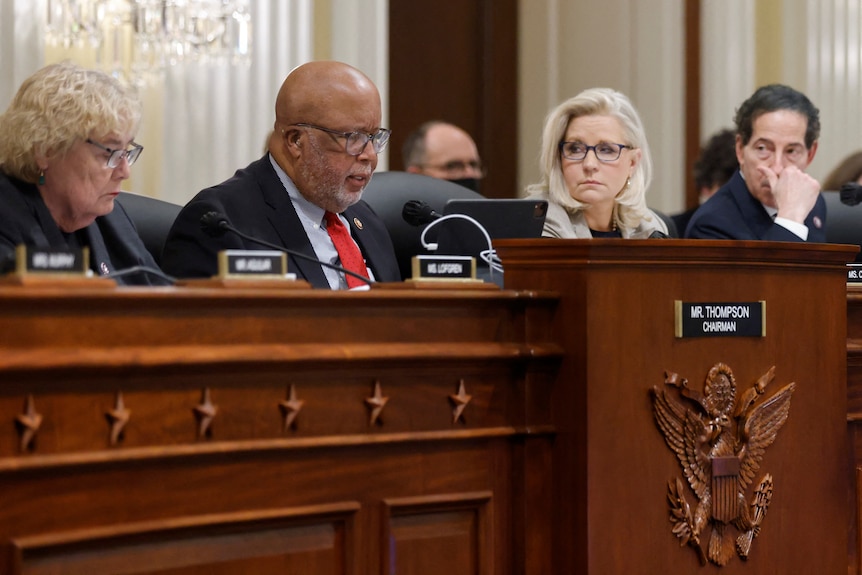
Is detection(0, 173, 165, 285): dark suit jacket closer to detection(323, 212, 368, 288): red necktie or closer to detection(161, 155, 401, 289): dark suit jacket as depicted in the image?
detection(161, 155, 401, 289): dark suit jacket

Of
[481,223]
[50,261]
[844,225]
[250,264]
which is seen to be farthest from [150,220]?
[844,225]

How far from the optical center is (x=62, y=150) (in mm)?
2188

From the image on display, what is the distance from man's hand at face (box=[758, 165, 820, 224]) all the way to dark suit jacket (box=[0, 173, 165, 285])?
1.50 m

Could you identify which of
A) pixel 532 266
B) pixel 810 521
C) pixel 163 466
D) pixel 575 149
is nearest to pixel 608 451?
pixel 532 266

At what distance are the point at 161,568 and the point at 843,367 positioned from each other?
108 centimetres

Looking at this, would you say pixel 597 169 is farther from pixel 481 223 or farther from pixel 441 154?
pixel 441 154

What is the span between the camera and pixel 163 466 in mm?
1470

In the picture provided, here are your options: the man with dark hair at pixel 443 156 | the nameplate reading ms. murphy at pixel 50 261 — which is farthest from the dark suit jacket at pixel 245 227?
the man with dark hair at pixel 443 156

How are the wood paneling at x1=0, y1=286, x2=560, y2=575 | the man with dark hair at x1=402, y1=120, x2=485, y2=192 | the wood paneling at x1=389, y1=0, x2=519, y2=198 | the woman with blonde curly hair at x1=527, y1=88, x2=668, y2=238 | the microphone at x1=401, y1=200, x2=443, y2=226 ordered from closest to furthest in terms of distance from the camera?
the wood paneling at x1=0, y1=286, x2=560, y2=575 → the microphone at x1=401, y1=200, x2=443, y2=226 → the woman with blonde curly hair at x1=527, y1=88, x2=668, y2=238 → the man with dark hair at x1=402, y1=120, x2=485, y2=192 → the wood paneling at x1=389, y1=0, x2=519, y2=198

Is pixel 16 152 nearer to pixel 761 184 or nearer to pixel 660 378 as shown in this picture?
pixel 660 378

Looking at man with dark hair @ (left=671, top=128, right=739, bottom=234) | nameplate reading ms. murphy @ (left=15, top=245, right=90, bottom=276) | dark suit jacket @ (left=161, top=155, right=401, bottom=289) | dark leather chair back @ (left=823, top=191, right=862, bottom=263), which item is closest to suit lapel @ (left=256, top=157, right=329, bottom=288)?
dark suit jacket @ (left=161, top=155, right=401, bottom=289)

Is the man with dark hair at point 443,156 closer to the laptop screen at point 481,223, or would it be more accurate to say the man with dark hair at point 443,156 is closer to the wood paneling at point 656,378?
the laptop screen at point 481,223

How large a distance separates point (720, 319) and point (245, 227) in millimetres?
982

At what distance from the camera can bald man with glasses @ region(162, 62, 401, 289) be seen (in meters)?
2.43
